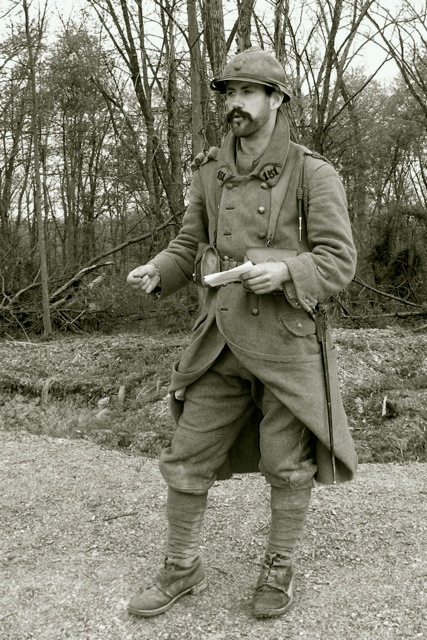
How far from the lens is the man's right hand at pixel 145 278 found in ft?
9.42

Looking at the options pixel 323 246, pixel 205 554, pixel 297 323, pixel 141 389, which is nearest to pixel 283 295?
pixel 297 323

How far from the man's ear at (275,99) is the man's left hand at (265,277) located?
683mm

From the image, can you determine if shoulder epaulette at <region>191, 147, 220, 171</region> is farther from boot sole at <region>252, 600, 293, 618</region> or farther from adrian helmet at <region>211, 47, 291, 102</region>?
boot sole at <region>252, 600, 293, 618</region>

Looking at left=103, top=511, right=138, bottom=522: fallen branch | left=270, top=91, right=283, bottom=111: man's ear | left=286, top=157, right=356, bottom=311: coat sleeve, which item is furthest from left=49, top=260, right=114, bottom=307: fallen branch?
left=286, top=157, right=356, bottom=311: coat sleeve

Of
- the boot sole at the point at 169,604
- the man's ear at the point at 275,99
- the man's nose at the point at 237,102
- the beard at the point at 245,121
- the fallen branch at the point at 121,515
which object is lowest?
the boot sole at the point at 169,604

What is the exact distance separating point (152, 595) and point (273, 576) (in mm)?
473

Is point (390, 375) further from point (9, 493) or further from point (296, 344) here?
point (296, 344)

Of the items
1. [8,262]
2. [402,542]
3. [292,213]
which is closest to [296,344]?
[292,213]

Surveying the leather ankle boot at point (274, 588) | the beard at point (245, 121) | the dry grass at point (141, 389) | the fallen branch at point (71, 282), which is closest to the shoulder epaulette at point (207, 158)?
the beard at point (245, 121)

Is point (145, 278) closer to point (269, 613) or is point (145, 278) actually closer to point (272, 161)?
point (272, 161)

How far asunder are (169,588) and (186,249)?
135 cm

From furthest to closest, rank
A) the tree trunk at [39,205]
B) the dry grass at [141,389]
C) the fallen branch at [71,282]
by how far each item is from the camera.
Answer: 1. the fallen branch at [71,282]
2. the tree trunk at [39,205]
3. the dry grass at [141,389]

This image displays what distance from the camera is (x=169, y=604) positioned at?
2.93m

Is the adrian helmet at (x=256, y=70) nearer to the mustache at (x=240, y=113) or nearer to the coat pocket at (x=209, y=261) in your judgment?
the mustache at (x=240, y=113)
